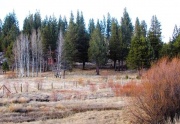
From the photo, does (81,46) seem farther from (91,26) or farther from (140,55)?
(91,26)

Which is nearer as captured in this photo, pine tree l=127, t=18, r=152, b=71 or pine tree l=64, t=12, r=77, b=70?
pine tree l=127, t=18, r=152, b=71

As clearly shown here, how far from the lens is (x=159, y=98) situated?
1806cm

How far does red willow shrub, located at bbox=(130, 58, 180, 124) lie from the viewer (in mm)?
18125

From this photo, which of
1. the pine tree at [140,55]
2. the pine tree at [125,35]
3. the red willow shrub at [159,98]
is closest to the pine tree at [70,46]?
the pine tree at [125,35]

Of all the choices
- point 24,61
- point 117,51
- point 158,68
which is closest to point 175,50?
point 117,51

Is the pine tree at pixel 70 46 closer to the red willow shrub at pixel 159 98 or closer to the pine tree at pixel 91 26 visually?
the pine tree at pixel 91 26

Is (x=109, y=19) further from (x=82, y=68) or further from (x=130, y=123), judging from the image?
(x=130, y=123)

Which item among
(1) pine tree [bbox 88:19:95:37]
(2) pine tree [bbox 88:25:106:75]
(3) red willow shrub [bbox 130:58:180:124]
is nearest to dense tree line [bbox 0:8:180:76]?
(2) pine tree [bbox 88:25:106:75]

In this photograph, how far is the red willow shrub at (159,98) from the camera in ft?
59.5

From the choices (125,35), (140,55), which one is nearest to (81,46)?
(125,35)

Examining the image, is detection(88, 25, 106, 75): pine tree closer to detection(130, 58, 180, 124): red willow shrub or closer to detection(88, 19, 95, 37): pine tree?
detection(88, 19, 95, 37): pine tree

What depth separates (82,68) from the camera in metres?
77.4

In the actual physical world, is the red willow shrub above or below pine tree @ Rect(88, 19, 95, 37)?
below

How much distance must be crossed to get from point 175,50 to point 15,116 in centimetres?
4727
